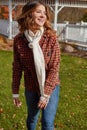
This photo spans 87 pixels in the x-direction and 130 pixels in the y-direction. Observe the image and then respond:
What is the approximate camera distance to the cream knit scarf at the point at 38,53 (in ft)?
14.4

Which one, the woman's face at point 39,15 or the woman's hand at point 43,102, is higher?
the woman's face at point 39,15

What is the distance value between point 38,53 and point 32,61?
0.20 metres

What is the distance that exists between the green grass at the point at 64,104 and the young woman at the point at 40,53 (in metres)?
2.13

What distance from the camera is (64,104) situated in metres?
8.20

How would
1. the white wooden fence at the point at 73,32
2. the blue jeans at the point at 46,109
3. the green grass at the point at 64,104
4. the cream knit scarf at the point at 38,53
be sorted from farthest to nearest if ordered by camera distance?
the white wooden fence at the point at 73,32
the green grass at the point at 64,104
the blue jeans at the point at 46,109
the cream knit scarf at the point at 38,53

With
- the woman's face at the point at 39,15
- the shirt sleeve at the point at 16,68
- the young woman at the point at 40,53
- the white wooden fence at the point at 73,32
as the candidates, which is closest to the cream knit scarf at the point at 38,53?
the young woman at the point at 40,53

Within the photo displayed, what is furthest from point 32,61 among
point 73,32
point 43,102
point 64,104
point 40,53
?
point 73,32

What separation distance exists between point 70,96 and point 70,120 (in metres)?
1.97

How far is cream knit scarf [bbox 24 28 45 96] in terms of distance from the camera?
438 cm

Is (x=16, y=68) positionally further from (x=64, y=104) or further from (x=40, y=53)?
(x=64, y=104)

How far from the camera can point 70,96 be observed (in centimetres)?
902

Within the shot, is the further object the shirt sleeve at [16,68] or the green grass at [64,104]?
the green grass at [64,104]

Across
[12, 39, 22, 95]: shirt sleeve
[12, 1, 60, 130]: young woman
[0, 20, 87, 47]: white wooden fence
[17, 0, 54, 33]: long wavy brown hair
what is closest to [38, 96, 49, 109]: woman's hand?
[12, 1, 60, 130]: young woman

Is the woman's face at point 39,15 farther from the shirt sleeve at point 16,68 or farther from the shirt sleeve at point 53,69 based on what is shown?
the shirt sleeve at point 16,68
